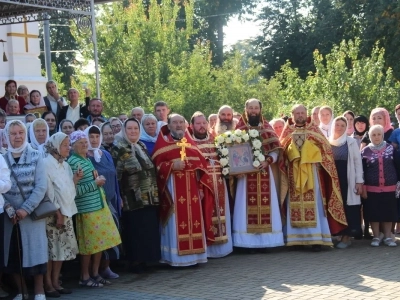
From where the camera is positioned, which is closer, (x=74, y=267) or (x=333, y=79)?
(x=74, y=267)

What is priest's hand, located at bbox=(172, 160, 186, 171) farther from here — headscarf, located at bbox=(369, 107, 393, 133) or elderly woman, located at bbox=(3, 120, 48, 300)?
headscarf, located at bbox=(369, 107, 393, 133)

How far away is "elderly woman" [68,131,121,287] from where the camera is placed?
8.31 m

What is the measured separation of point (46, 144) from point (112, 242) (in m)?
1.30

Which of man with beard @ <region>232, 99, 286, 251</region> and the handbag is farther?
man with beard @ <region>232, 99, 286, 251</region>

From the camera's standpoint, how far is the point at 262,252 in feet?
33.8

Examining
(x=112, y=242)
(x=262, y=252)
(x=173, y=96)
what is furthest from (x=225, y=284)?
(x=173, y=96)

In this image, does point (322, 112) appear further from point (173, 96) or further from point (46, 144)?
point (173, 96)

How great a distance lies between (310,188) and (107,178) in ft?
9.73

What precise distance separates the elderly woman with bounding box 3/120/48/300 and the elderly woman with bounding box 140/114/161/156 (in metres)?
2.02

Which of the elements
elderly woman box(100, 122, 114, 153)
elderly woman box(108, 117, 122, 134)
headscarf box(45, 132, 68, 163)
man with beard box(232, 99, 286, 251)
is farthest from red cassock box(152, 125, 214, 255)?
headscarf box(45, 132, 68, 163)

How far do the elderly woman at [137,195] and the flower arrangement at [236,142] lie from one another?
134 cm

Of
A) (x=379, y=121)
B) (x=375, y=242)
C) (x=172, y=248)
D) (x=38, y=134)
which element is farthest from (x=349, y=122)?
(x=38, y=134)

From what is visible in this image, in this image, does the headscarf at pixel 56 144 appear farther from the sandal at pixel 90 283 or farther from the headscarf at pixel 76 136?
the sandal at pixel 90 283

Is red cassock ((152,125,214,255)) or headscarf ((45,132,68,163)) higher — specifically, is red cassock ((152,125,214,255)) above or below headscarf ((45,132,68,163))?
below
